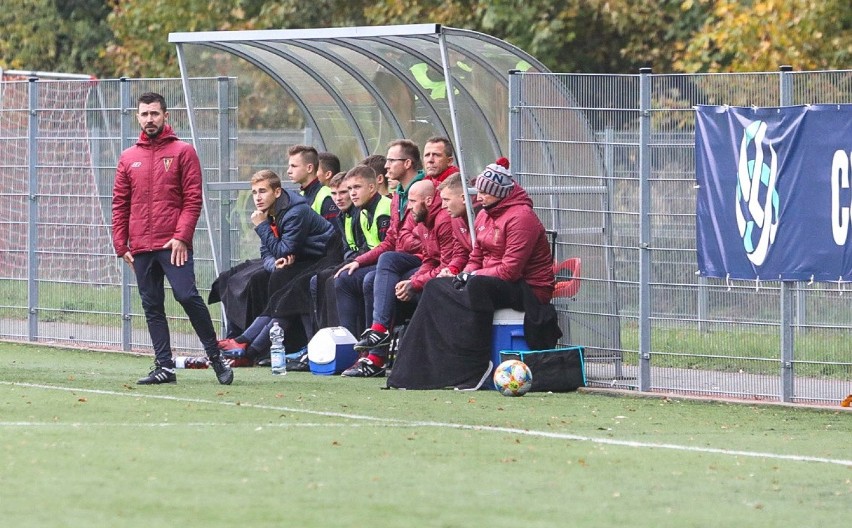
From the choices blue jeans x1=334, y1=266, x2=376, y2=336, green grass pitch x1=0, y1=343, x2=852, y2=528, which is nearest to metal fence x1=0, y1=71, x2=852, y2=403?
green grass pitch x1=0, y1=343, x2=852, y2=528

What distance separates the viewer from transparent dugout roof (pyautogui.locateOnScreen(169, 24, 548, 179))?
14.0 meters

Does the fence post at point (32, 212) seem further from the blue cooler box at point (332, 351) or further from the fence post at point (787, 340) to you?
the fence post at point (787, 340)

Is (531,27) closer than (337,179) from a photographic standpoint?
No

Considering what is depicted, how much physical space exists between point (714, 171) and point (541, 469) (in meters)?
4.53

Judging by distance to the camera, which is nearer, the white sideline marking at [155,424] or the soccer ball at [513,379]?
the white sideline marking at [155,424]

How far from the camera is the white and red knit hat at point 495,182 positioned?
12836mm

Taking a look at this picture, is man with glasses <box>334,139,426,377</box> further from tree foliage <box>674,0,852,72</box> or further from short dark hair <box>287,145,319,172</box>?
tree foliage <box>674,0,852,72</box>

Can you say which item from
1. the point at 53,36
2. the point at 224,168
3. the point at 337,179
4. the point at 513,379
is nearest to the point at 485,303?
the point at 513,379

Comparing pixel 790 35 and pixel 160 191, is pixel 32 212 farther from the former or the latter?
pixel 790 35

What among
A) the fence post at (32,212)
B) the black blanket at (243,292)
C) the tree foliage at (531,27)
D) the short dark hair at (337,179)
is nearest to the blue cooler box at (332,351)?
the black blanket at (243,292)

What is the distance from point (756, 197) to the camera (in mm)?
12234

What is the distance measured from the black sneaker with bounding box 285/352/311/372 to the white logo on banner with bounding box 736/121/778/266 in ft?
13.0

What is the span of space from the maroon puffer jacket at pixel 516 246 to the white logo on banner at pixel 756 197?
1401 mm

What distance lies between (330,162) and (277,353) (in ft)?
7.64
